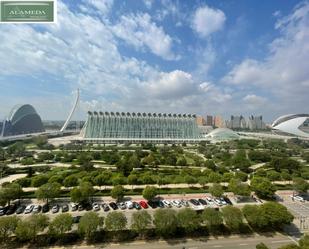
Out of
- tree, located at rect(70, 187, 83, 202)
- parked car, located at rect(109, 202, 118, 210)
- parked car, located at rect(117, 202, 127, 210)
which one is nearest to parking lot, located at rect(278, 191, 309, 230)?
parked car, located at rect(117, 202, 127, 210)

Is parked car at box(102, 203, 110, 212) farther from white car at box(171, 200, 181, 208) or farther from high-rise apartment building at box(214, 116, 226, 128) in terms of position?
high-rise apartment building at box(214, 116, 226, 128)

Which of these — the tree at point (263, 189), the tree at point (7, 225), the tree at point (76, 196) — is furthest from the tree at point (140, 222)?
the tree at point (263, 189)

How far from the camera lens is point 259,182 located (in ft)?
101

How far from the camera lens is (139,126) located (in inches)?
3620

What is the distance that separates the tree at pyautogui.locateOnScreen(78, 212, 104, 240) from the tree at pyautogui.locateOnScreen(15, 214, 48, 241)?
3.34 meters

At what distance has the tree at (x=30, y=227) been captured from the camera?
18047 millimetres

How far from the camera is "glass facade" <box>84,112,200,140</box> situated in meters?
87.6

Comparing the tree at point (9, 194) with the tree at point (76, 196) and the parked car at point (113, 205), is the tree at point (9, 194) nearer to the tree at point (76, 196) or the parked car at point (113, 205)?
the tree at point (76, 196)

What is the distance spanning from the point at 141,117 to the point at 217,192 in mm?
68980

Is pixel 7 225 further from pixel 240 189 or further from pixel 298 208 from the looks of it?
pixel 298 208

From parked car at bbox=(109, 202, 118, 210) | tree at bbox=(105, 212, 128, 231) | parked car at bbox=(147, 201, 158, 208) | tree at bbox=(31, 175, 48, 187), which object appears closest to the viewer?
tree at bbox=(105, 212, 128, 231)

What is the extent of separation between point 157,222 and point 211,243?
5560 mm

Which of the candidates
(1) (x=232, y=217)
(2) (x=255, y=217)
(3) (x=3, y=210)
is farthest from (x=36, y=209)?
(2) (x=255, y=217)

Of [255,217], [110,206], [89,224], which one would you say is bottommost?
[110,206]
